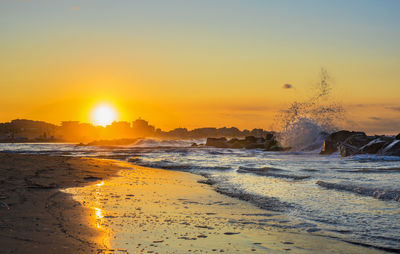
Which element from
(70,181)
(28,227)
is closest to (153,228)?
(28,227)

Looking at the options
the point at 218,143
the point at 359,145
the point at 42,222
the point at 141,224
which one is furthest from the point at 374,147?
the point at 218,143

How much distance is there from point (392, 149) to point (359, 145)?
10.2ft

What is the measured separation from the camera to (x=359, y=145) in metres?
19.3

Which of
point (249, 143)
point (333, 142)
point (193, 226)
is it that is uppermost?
point (333, 142)

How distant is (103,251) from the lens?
331cm

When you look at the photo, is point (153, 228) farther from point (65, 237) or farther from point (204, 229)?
point (65, 237)

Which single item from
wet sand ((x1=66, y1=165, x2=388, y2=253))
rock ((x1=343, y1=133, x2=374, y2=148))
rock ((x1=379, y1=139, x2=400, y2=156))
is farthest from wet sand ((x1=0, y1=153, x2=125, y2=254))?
rock ((x1=343, y1=133, x2=374, y2=148))

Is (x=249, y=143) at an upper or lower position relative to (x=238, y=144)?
upper

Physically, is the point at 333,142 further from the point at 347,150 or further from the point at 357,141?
the point at 347,150

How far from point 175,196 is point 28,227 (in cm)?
316

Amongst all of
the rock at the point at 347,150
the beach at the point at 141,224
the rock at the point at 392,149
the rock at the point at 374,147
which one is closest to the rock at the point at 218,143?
the rock at the point at 347,150

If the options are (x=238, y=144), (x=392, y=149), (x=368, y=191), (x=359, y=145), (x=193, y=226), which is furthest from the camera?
(x=238, y=144)

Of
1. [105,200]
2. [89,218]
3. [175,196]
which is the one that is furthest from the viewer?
[175,196]

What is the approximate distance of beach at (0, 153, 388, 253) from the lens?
3.50 m
